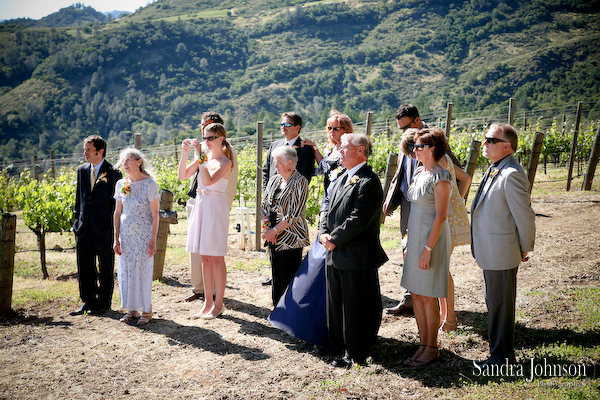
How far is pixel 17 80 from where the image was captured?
8475 cm

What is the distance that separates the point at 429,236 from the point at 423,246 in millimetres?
107

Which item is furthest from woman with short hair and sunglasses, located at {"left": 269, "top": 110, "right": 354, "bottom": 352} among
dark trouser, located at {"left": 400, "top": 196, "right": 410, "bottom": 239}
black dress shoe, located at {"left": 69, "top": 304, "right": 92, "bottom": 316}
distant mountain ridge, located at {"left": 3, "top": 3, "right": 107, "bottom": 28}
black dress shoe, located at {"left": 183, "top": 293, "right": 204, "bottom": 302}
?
distant mountain ridge, located at {"left": 3, "top": 3, "right": 107, "bottom": 28}

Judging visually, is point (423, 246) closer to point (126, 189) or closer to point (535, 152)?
point (126, 189)

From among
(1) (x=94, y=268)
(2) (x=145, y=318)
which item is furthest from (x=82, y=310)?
(2) (x=145, y=318)

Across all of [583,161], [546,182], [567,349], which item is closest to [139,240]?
[567,349]

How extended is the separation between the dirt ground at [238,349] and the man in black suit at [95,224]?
271 millimetres

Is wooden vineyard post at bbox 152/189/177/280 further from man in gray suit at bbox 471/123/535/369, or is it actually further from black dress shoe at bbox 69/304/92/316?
man in gray suit at bbox 471/123/535/369

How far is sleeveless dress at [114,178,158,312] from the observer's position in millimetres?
4793

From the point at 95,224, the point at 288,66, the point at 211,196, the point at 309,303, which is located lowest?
the point at 309,303

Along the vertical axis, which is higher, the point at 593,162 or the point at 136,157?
the point at 593,162

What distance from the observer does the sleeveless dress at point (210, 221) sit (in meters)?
4.71

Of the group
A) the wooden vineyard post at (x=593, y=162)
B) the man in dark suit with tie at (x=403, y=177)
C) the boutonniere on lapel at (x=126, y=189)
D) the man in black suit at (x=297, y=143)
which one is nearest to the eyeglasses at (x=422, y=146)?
the man in dark suit with tie at (x=403, y=177)

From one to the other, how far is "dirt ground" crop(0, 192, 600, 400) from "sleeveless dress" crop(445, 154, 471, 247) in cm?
84

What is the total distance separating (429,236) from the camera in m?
3.51
